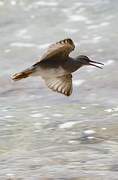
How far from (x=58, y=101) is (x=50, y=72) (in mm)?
2280

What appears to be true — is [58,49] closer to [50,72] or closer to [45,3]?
[50,72]

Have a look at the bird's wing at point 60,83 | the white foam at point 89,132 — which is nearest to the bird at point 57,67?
the bird's wing at point 60,83

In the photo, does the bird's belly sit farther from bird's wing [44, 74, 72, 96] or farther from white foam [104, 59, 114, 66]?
white foam [104, 59, 114, 66]

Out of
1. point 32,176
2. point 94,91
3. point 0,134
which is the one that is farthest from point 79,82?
point 32,176

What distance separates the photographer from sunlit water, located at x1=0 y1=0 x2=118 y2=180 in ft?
18.9

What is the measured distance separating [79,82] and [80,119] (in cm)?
186

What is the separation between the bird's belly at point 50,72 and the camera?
6297mm

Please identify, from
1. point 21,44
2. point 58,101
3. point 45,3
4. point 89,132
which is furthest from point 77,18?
point 89,132

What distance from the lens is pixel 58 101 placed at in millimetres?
8641

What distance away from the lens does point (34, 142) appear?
6.61m

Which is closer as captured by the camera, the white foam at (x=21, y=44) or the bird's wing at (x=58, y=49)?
the bird's wing at (x=58, y=49)

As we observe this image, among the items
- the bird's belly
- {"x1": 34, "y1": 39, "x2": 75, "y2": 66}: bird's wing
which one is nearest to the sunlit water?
the bird's belly

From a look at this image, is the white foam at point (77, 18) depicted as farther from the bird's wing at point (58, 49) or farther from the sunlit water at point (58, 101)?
the bird's wing at point (58, 49)

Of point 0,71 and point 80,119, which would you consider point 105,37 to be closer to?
point 0,71
